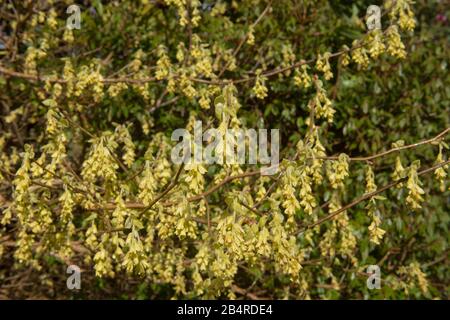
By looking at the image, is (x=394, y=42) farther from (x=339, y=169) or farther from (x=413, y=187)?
(x=413, y=187)

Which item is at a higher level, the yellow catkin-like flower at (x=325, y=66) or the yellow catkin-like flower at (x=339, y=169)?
the yellow catkin-like flower at (x=325, y=66)

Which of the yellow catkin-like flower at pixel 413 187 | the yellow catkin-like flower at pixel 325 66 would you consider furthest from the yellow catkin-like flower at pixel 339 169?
the yellow catkin-like flower at pixel 325 66

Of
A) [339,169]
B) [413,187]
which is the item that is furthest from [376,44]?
[413,187]

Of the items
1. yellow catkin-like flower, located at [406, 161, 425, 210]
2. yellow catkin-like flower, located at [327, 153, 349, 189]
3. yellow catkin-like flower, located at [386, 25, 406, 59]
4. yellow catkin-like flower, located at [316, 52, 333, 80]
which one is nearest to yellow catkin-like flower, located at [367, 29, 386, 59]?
yellow catkin-like flower, located at [386, 25, 406, 59]

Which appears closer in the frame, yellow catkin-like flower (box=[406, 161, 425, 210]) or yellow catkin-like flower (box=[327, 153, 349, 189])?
yellow catkin-like flower (box=[406, 161, 425, 210])

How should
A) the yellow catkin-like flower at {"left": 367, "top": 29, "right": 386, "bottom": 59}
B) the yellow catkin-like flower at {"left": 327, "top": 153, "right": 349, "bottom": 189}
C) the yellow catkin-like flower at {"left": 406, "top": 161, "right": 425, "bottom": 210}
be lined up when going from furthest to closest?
the yellow catkin-like flower at {"left": 367, "top": 29, "right": 386, "bottom": 59}
the yellow catkin-like flower at {"left": 327, "top": 153, "right": 349, "bottom": 189}
the yellow catkin-like flower at {"left": 406, "top": 161, "right": 425, "bottom": 210}

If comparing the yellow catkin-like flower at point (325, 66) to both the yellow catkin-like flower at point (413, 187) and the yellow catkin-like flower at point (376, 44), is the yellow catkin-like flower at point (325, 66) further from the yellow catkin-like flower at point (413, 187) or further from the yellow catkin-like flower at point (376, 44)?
the yellow catkin-like flower at point (413, 187)

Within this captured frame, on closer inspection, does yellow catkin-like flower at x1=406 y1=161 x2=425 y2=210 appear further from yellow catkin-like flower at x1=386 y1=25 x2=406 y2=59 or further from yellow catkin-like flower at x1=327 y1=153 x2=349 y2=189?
yellow catkin-like flower at x1=386 y1=25 x2=406 y2=59

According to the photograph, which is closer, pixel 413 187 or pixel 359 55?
pixel 413 187

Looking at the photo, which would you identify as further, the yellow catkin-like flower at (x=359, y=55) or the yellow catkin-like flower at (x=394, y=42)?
the yellow catkin-like flower at (x=359, y=55)

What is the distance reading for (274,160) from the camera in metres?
3.21

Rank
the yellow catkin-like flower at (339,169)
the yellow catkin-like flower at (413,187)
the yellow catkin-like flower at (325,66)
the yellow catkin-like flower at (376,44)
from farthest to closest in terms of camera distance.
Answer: the yellow catkin-like flower at (325,66), the yellow catkin-like flower at (376,44), the yellow catkin-like flower at (339,169), the yellow catkin-like flower at (413,187)

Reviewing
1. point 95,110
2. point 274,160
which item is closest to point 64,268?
point 95,110

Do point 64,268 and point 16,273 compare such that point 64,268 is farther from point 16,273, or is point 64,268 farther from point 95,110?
point 95,110
